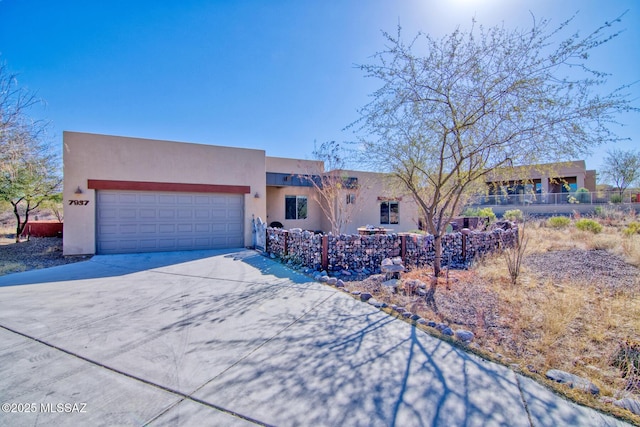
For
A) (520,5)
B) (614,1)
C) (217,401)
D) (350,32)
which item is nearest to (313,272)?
(217,401)

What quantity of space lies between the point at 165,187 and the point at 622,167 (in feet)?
108

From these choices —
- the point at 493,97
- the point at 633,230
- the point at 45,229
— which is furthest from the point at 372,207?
the point at 45,229

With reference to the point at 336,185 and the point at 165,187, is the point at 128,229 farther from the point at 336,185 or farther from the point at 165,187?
the point at 336,185

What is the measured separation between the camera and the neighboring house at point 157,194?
10.2 meters

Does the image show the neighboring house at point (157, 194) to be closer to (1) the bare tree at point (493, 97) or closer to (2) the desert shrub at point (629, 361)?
(1) the bare tree at point (493, 97)

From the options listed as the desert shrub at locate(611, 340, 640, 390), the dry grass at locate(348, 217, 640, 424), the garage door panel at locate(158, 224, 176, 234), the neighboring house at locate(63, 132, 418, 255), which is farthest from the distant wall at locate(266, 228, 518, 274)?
the desert shrub at locate(611, 340, 640, 390)

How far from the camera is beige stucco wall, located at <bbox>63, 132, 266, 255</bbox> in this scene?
397 inches

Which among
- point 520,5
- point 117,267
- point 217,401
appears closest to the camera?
point 217,401

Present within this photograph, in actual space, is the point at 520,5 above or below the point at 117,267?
above

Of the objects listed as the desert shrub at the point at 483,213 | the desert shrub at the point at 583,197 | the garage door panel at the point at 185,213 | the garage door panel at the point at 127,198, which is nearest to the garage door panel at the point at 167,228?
the garage door panel at the point at 185,213

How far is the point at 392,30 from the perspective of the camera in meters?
5.75

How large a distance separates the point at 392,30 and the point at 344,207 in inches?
395

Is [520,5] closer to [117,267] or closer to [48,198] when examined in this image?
[117,267]

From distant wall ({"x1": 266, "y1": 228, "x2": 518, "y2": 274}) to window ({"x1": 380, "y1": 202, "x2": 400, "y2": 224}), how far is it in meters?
7.95
